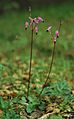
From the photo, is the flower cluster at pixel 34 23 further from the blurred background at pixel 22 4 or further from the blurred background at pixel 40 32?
the blurred background at pixel 22 4

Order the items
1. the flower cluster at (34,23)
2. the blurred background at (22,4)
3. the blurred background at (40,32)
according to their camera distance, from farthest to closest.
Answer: the blurred background at (22,4)
the blurred background at (40,32)
the flower cluster at (34,23)

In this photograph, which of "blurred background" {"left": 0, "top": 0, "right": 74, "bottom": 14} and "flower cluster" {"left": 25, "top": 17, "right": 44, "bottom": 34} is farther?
"blurred background" {"left": 0, "top": 0, "right": 74, "bottom": 14}

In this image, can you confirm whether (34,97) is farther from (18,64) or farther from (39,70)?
(18,64)

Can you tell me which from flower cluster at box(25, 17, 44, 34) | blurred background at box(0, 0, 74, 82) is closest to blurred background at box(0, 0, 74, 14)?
blurred background at box(0, 0, 74, 82)

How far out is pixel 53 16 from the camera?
1061cm

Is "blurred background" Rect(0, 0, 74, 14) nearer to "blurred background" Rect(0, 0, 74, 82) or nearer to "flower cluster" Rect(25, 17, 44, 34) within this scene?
"blurred background" Rect(0, 0, 74, 82)

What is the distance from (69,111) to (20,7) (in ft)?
25.9

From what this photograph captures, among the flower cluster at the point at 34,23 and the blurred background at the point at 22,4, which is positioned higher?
the blurred background at the point at 22,4

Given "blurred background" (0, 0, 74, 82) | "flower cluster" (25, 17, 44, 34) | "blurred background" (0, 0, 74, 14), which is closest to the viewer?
"flower cluster" (25, 17, 44, 34)

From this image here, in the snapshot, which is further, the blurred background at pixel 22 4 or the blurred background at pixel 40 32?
the blurred background at pixel 22 4

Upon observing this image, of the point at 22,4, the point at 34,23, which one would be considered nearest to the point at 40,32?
the point at 22,4

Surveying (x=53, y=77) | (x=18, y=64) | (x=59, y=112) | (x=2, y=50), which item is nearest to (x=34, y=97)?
(x=59, y=112)

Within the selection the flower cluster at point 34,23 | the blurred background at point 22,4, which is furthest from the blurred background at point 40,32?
the flower cluster at point 34,23

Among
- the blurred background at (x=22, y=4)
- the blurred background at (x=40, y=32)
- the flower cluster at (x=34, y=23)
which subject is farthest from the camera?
the blurred background at (x=22, y=4)
